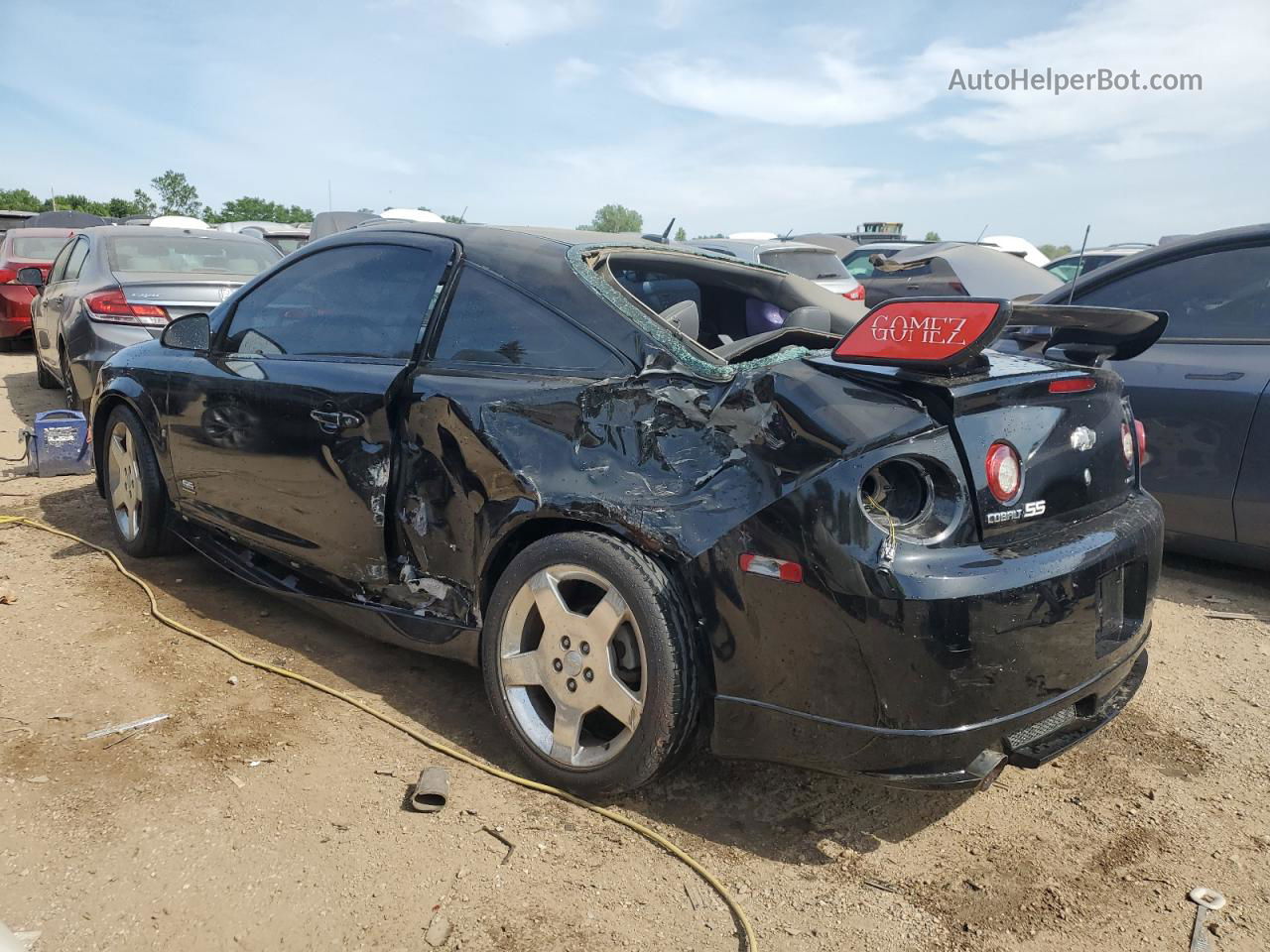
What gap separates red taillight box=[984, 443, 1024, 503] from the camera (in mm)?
2271

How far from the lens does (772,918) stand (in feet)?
7.24

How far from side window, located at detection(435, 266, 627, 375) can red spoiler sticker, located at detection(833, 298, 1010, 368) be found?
650 millimetres

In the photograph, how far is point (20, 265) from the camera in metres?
11.7

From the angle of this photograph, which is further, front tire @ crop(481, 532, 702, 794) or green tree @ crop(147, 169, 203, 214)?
green tree @ crop(147, 169, 203, 214)

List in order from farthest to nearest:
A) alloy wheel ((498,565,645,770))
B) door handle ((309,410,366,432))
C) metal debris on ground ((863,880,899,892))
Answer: door handle ((309,410,366,432))
alloy wheel ((498,565,645,770))
metal debris on ground ((863,880,899,892))

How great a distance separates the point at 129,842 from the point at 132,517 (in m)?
2.43

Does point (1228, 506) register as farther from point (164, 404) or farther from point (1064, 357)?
point (164, 404)

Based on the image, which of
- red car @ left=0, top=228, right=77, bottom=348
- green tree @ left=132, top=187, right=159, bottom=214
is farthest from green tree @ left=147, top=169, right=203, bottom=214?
red car @ left=0, top=228, right=77, bottom=348

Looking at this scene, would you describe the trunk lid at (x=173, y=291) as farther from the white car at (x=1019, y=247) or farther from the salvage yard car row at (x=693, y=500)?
the white car at (x=1019, y=247)

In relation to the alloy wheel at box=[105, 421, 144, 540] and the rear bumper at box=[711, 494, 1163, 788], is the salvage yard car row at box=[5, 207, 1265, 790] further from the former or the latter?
the alloy wheel at box=[105, 421, 144, 540]

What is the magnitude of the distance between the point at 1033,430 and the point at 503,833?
5.49ft

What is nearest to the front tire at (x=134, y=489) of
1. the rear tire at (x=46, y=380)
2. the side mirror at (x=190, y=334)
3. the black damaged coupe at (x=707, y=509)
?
the side mirror at (x=190, y=334)

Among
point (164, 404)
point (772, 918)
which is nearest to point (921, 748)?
point (772, 918)

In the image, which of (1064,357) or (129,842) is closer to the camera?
(129,842)
